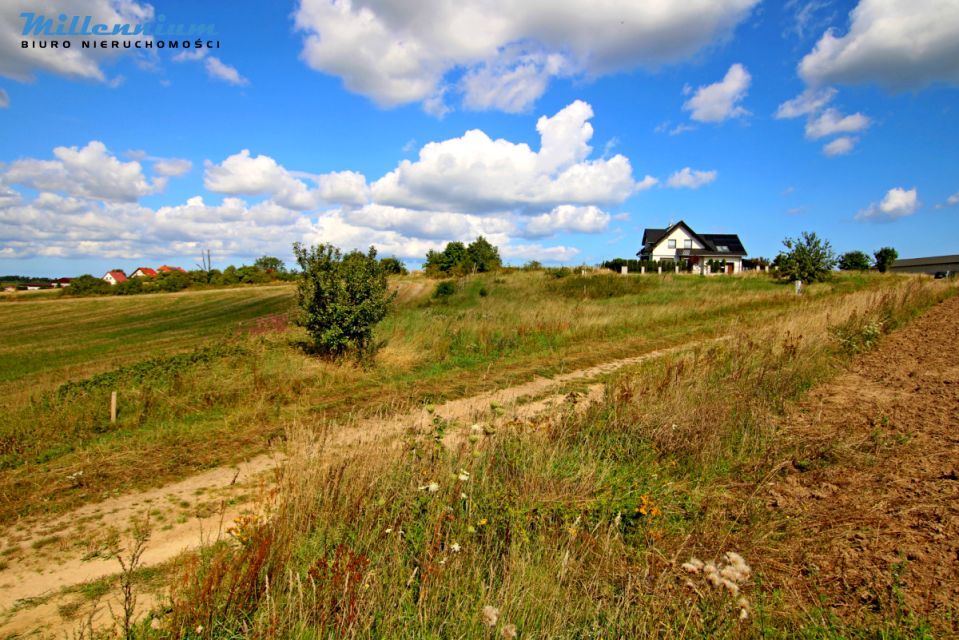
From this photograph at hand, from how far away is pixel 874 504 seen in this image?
12.3ft

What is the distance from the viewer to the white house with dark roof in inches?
2510

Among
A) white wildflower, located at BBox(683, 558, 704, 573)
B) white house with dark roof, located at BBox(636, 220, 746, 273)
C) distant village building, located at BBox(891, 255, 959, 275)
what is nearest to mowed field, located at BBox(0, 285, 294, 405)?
white wildflower, located at BBox(683, 558, 704, 573)

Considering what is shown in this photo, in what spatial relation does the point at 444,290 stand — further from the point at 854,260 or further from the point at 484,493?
the point at 854,260

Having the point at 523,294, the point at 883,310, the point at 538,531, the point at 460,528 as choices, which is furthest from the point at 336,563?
the point at 523,294

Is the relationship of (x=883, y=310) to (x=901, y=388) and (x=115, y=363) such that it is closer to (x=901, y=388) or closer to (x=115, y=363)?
(x=901, y=388)

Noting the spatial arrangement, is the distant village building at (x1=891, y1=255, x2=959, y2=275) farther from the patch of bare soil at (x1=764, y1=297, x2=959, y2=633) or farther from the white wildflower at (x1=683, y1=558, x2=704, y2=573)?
the white wildflower at (x1=683, y1=558, x2=704, y2=573)

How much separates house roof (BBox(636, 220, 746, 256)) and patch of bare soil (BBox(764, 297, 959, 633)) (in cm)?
6409

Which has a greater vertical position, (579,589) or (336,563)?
(336,563)

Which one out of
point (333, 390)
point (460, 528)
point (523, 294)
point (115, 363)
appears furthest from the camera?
point (523, 294)

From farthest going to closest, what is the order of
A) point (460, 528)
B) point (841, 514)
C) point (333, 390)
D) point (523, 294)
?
point (523, 294) < point (333, 390) < point (841, 514) < point (460, 528)

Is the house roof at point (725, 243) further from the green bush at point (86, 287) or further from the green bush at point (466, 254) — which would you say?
the green bush at point (86, 287)

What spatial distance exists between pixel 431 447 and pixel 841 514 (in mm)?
3412

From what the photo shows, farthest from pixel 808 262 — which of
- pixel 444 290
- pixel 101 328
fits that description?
pixel 101 328

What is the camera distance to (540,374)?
10.8m
